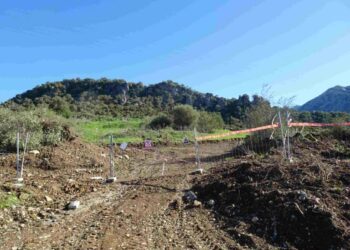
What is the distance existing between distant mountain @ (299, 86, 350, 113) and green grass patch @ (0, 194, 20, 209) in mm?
75287

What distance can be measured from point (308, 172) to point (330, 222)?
2231 mm

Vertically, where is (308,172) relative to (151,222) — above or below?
above

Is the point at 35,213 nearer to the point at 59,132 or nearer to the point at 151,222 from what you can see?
the point at 151,222

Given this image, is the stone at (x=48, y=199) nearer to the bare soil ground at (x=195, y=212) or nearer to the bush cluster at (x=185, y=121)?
the bare soil ground at (x=195, y=212)

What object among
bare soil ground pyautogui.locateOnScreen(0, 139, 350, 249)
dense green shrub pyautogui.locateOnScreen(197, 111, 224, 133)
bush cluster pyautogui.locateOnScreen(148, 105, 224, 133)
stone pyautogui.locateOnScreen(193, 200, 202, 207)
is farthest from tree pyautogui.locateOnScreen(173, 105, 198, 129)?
stone pyautogui.locateOnScreen(193, 200, 202, 207)

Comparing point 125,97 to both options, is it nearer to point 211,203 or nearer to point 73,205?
point 73,205

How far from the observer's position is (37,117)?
704 inches

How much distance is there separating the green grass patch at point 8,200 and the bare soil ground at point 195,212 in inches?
4.4

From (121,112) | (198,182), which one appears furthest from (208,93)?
(198,182)

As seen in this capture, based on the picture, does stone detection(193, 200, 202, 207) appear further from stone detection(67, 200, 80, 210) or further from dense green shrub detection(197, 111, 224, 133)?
dense green shrub detection(197, 111, 224, 133)

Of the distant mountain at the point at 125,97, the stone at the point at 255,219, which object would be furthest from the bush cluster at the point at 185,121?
the stone at the point at 255,219

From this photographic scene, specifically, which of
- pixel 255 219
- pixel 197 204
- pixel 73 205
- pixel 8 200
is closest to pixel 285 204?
pixel 255 219

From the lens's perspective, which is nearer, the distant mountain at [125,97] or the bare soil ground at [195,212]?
the bare soil ground at [195,212]

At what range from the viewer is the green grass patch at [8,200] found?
793cm
